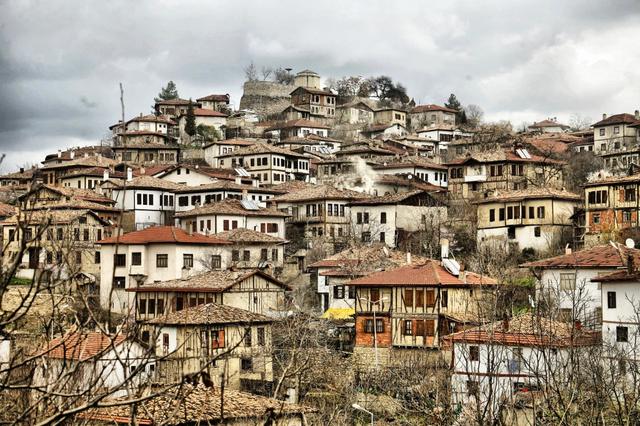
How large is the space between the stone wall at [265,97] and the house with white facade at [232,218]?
59.2m

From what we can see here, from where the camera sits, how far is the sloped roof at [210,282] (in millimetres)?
47459

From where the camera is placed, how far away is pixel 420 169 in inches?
3073

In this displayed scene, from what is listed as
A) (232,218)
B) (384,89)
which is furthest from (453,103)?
(232,218)

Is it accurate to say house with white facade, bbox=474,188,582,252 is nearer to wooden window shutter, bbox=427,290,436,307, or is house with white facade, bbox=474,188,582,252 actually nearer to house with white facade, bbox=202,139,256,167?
wooden window shutter, bbox=427,290,436,307

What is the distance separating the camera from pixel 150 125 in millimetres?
103438

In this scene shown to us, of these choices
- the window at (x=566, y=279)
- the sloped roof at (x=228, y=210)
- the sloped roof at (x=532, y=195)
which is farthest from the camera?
the sloped roof at (x=228, y=210)

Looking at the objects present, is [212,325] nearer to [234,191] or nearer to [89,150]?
[234,191]

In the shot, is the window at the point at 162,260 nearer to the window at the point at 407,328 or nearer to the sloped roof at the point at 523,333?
the window at the point at 407,328

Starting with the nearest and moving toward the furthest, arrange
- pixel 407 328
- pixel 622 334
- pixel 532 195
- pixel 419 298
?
pixel 622 334 → pixel 407 328 → pixel 419 298 → pixel 532 195

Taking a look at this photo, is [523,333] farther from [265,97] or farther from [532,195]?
[265,97]

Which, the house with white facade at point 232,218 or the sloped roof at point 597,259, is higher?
the house with white facade at point 232,218

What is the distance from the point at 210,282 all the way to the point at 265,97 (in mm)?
80818

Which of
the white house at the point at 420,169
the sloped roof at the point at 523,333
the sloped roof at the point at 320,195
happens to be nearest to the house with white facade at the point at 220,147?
the white house at the point at 420,169

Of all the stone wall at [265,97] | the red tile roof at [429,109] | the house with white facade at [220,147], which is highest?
the stone wall at [265,97]
